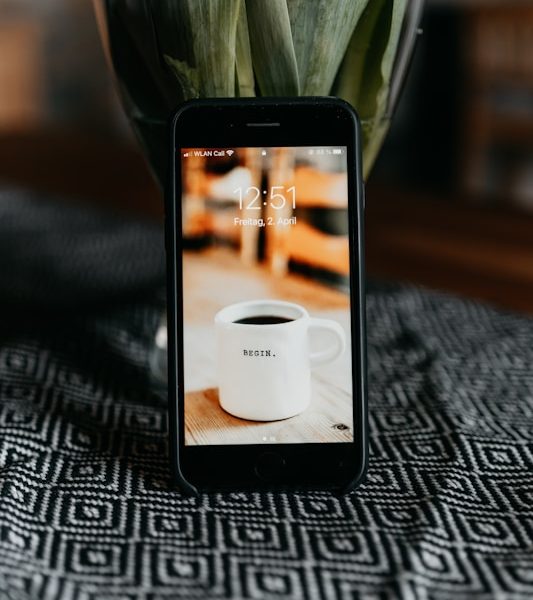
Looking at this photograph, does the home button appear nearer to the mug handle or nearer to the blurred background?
the mug handle

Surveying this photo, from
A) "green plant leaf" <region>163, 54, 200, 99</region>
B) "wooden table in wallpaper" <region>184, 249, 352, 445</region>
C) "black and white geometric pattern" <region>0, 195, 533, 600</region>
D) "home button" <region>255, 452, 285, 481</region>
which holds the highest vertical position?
"green plant leaf" <region>163, 54, 200, 99</region>

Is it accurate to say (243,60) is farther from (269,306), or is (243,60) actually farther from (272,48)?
(269,306)

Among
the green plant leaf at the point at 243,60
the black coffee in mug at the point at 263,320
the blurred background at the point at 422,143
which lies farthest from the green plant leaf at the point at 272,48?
the blurred background at the point at 422,143

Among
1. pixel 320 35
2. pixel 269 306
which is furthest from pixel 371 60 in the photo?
pixel 269 306

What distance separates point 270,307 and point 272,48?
129mm

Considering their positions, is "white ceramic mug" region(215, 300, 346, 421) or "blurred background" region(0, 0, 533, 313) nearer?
"white ceramic mug" region(215, 300, 346, 421)

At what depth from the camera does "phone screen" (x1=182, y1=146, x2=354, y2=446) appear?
0.40 meters

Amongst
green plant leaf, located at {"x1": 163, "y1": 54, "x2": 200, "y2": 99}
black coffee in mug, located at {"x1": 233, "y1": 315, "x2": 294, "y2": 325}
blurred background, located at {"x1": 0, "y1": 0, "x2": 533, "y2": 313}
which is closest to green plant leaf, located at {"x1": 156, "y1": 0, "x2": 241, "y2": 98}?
green plant leaf, located at {"x1": 163, "y1": 54, "x2": 200, "y2": 99}

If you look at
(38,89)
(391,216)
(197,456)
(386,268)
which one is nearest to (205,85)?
(197,456)

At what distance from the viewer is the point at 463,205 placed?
883 mm

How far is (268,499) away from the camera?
376 millimetres

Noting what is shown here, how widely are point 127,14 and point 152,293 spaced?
0.27m

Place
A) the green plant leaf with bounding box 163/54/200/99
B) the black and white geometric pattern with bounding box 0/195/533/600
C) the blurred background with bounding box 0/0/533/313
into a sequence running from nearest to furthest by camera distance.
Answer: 1. the black and white geometric pattern with bounding box 0/195/533/600
2. the green plant leaf with bounding box 163/54/200/99
3. the blurred background with bounding box 0/0/533/313

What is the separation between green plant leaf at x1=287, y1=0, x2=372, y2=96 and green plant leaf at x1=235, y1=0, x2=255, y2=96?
2 cm
